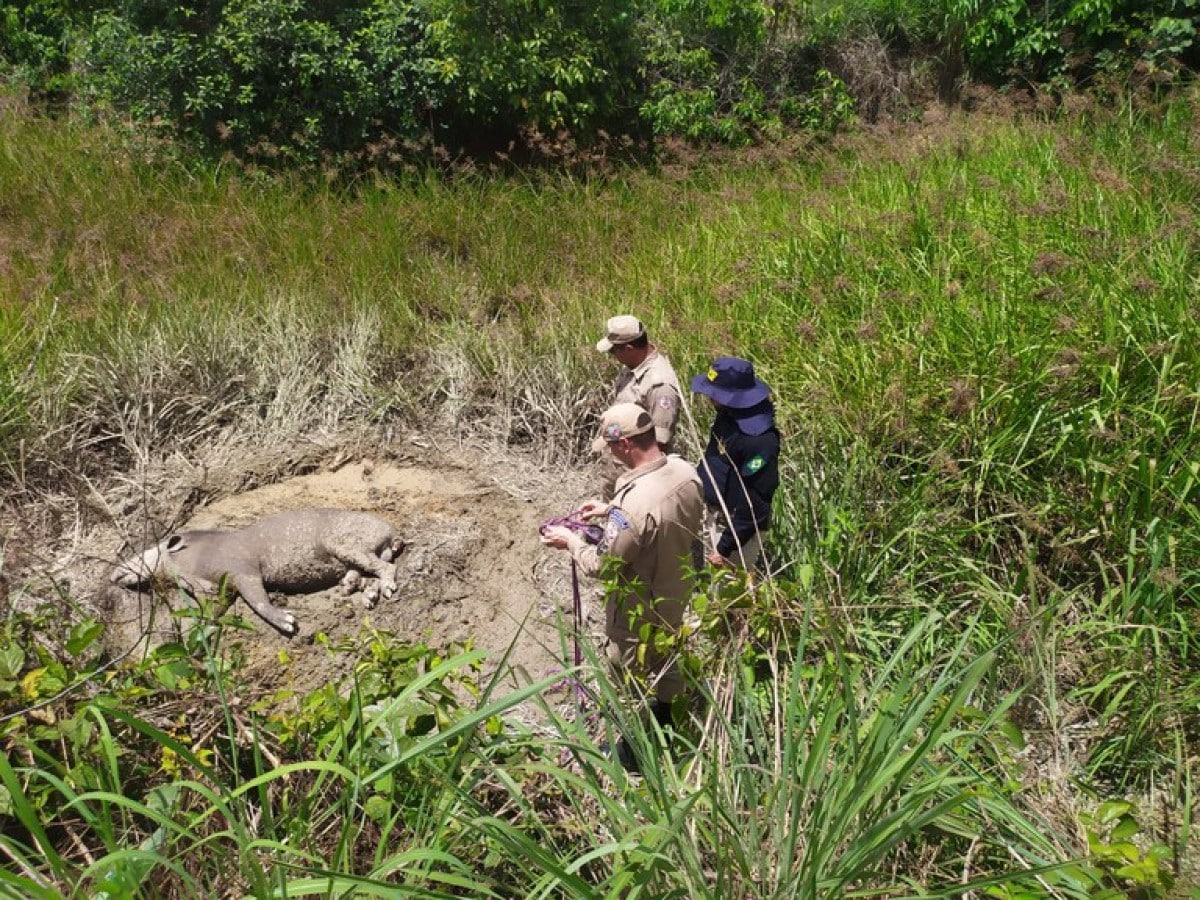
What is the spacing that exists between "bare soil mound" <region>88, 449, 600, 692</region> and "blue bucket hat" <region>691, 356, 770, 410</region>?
1110 millimetres

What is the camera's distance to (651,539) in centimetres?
315

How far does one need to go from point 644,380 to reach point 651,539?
1253 millimetres

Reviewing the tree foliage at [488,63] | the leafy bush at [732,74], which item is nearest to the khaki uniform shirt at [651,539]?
the tree foliage at [488,63]

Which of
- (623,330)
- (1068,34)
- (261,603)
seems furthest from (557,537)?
(1068,34)

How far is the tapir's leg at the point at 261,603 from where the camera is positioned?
438 centimetres

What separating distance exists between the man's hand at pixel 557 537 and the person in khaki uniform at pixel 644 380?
0.82 meters

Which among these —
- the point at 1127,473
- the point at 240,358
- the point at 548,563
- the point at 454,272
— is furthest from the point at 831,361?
the point at 240,358

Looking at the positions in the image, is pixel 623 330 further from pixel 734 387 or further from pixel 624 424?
pixel 624 424

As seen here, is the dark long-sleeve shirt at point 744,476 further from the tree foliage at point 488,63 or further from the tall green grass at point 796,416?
the tree foliage at point 488,63

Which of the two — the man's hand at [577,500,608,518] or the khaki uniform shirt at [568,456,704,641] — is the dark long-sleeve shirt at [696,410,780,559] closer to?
the khaki uniform shirt at [568,456,704,641]

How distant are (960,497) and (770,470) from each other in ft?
2.79

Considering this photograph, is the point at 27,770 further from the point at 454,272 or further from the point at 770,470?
the point at 454,272

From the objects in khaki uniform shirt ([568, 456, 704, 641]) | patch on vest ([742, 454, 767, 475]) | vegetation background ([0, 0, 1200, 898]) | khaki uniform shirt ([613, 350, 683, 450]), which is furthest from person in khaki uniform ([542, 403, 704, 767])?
khaki uniform shirt ([613, 350, 683, 450])

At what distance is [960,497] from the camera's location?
3816mm
